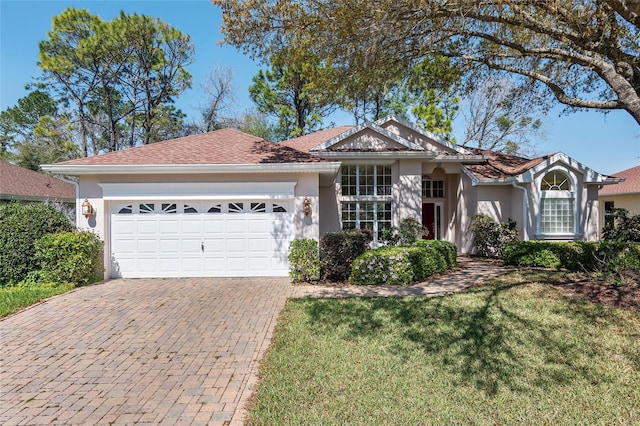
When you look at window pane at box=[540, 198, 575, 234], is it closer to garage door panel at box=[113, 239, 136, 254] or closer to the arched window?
the arched window

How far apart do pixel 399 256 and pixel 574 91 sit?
803cm

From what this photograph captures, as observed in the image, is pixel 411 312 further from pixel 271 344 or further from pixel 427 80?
pixel 427 80

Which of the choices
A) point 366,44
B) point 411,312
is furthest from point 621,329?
point 366,44

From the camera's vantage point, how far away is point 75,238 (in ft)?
28.5

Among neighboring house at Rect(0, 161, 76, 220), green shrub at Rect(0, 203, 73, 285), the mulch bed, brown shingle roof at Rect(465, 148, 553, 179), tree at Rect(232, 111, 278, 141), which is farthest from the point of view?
→ tree at Rect(232, 111, 278, 141)

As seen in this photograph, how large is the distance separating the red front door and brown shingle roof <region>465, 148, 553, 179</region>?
8.98 feet

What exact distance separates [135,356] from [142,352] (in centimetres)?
13

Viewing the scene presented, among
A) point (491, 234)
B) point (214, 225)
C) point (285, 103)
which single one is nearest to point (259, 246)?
point (214, 225)

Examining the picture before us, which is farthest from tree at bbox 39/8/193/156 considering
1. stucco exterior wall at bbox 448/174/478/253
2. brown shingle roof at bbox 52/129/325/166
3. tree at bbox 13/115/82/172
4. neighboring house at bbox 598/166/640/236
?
neighboring house at bbox 598/166/640/236

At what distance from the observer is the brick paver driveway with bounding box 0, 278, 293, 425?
3.52 meters

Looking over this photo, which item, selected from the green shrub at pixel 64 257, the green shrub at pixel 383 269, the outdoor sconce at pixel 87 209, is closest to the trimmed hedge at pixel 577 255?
the green shrub at pixel 383 269

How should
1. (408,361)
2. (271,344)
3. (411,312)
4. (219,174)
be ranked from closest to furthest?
(408,361), (271,344), (411,312), (219,174)

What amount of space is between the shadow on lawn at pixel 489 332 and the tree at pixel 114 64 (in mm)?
25237

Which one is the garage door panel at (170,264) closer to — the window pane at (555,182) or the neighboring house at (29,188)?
the neighboring house at (29,188)
